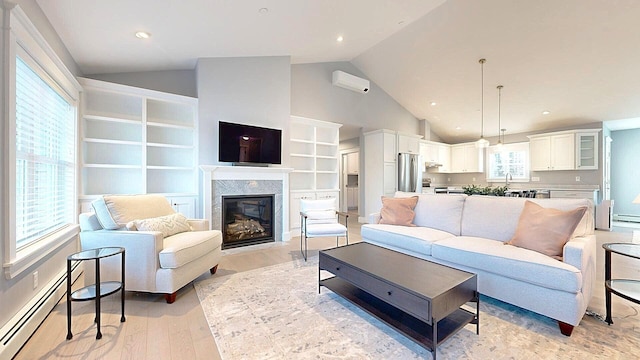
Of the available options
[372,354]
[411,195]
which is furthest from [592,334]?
[411,195]

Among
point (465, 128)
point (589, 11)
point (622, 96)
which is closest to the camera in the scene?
point (589, 11)

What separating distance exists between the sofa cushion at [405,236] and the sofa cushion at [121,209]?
260 centimetres

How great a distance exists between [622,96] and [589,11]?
8.52 feet

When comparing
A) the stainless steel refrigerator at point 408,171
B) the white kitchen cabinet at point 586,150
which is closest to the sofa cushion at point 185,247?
the stainless steel refrigerator at point 408,171

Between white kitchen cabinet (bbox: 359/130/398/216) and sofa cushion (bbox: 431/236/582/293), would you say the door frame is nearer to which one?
white kitchen cabinet (bbox: 359/130/398/216)

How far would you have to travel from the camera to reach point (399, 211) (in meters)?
3.62

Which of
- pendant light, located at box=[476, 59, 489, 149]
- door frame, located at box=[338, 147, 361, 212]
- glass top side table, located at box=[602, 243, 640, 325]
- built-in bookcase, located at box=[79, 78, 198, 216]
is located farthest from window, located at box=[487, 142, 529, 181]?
built-in bookcase, located at box=[79, 78, 198, 216]

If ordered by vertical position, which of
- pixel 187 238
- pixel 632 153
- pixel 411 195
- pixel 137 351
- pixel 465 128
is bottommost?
pixel 137 351

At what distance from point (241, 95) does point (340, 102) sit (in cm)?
248

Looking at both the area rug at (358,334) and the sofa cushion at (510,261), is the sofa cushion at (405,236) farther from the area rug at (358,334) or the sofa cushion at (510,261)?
the area rug at (358,334)

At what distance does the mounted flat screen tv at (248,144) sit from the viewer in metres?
4.18

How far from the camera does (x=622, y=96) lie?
497cm

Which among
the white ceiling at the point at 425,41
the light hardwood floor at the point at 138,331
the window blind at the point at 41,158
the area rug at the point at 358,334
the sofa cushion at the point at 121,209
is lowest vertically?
the light hardwood floor at the point at 138,331

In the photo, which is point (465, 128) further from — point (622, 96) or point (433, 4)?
point (433, 4)
